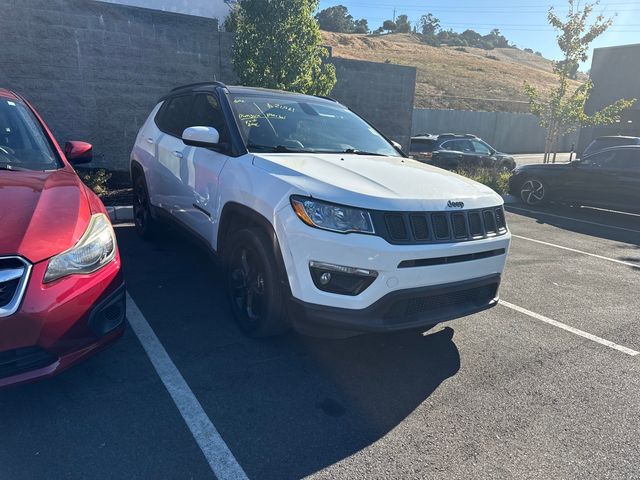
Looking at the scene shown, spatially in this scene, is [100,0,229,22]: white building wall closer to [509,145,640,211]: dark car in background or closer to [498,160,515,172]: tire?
[498,160,515,172]: tire

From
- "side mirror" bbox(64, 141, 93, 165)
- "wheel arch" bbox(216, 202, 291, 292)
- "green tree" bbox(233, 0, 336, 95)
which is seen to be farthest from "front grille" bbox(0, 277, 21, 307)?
"green tree" bbox(233, 0, 336, 95)

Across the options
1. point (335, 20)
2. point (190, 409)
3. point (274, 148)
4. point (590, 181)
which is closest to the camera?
point (190, 409)

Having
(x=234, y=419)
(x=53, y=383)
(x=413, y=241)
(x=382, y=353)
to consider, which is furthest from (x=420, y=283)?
(x=53, y=383)

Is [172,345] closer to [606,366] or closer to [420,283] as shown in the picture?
[420,283]

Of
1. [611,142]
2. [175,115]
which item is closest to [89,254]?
[175,115]

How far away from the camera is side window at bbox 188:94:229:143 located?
4070mm

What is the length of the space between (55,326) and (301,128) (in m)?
2.59

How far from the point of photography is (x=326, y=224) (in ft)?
9.70

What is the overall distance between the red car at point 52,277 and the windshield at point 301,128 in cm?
140

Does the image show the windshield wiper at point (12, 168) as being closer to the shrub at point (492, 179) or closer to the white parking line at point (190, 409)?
the white parking line at point (190, 409)

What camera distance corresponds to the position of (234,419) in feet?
9.05

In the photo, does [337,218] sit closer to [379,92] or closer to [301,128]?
[301,128]

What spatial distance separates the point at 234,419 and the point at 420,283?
137cm

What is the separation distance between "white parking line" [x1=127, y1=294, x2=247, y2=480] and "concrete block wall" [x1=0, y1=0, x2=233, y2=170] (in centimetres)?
670
